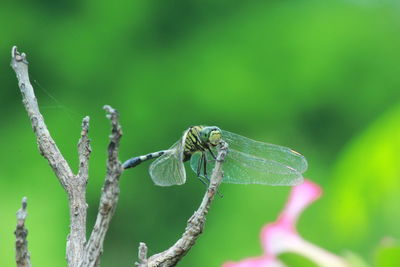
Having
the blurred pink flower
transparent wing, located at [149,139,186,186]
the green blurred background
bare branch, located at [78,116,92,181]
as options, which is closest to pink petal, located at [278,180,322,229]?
the blurred pink flower

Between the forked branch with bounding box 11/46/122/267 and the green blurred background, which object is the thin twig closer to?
the forked branch with bounding box 11/46/122/267

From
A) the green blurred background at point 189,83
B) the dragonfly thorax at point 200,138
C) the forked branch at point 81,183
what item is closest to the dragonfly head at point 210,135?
the dragonfly thorax at point 200,138

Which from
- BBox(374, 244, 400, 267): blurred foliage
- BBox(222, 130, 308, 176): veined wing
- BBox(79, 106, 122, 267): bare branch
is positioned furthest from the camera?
BBox(222, 130, 308, 176): veined wing

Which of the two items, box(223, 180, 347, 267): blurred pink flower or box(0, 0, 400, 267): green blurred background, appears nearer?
box(223, 180, 347, 267): blurred pink flower

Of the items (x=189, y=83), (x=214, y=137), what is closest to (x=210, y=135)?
(x=214, y=137)

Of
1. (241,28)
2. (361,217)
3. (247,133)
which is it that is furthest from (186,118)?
(361,217)

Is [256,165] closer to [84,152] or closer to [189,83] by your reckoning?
[84,152]
